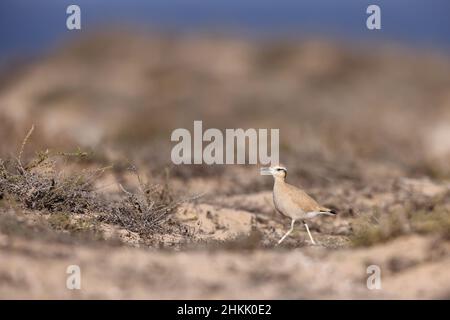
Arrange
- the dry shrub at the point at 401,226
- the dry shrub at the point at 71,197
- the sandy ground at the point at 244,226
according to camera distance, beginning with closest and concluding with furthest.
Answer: the sandy ground at the point at 244,226, the dry shrub at the point at 401,226, the dry shrub at the point at 71,197

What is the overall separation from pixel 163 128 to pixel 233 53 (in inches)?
935

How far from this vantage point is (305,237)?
9.70 m

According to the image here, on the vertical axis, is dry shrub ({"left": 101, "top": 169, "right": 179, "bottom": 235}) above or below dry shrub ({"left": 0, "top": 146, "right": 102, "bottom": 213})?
below

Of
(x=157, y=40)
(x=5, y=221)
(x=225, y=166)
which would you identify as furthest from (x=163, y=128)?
(x=157, y=40)

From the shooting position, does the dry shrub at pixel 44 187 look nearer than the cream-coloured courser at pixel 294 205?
Yes

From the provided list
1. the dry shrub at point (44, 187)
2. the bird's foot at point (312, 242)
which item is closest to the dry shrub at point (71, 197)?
the dry shrub at point (44, 187)

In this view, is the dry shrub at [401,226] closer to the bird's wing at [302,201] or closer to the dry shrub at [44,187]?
the bird's wing at [302,201]

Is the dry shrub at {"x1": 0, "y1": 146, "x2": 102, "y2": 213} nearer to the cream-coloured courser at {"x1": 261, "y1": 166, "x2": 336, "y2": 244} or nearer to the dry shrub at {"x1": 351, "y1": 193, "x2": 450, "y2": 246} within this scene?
the cream-coloured courser at {"x1": 261, "y1": 166, "x2": 336, "y2": 244}

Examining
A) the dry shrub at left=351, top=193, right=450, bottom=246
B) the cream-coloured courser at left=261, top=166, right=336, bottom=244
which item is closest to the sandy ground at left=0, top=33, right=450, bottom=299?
the dry shrub at left=351, top=193, right=450, bottom=246

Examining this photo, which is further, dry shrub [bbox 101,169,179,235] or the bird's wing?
the bird's wing

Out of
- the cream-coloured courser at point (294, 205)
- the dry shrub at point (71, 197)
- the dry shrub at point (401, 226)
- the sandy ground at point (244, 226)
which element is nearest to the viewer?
the sandy ground at point (244, 226)

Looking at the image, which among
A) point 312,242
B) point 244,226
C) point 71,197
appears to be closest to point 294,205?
point 312,242

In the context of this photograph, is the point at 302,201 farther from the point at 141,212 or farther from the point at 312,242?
the point at 141,212

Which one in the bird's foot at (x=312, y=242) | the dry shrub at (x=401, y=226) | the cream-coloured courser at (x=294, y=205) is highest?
the cream-coloured courser at (x=294, y=205)
